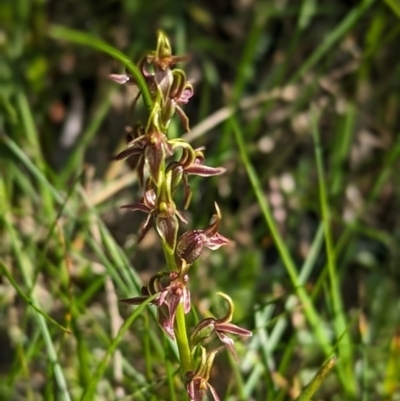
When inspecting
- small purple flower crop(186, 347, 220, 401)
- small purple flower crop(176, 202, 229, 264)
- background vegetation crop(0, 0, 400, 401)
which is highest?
small purple flower crop(176, 202, 229, 264)

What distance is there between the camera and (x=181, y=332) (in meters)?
0.90

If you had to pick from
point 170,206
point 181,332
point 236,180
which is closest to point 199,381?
point 181,332

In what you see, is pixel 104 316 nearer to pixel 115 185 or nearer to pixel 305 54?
pixel 115 185

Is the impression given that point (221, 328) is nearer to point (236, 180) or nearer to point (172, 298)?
point (172, 298)

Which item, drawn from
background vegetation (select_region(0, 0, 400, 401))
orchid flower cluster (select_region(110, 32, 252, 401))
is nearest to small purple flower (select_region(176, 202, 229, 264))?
orchid flower cluster (select_region(110, 32, 252, 401))

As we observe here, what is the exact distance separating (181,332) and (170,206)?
0.13 meters

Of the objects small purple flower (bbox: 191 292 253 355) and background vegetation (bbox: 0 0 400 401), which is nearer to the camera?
small purple flower (bbox: 191 292 253 355)

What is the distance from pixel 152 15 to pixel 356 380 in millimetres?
1096

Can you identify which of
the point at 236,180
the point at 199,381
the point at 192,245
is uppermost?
the point at 192,245

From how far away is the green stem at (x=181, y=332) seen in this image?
2.91 feet

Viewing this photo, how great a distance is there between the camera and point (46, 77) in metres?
2.19

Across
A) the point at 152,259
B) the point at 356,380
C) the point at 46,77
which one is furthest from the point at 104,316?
the point at 46,77

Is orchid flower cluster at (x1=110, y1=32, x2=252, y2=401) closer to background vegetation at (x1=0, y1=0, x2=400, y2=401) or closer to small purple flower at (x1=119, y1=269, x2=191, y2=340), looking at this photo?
small purple flower at (x1=119, y1=269, x2=191, y2=340)

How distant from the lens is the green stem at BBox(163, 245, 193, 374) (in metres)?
0.89
